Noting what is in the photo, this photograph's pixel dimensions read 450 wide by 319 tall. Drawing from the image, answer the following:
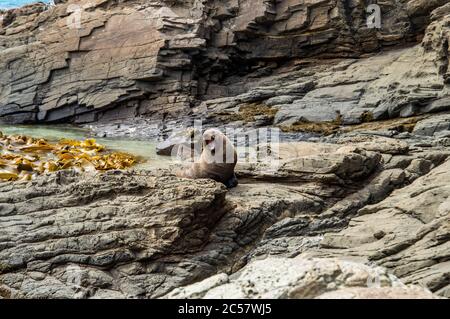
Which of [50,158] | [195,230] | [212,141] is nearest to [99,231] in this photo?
[195,230]

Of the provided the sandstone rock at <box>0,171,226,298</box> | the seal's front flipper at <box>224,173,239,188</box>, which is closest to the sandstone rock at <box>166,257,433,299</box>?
the sandstone rock at <box>0,171,226,298</box>

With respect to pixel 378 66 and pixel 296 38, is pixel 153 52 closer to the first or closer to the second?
pixel 296 38

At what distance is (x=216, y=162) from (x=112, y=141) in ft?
32.5

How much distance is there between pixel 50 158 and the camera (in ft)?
41.8

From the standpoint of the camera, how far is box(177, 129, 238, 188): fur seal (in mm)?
8320

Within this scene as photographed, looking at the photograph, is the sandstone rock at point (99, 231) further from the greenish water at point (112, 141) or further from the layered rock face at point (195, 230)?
the greenish water at point (112, 141)

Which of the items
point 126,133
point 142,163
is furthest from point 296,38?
point 142,163

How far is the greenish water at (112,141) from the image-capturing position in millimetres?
12734

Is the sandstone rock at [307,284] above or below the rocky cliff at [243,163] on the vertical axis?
below

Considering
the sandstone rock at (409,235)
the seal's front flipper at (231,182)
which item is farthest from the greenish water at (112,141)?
the sandstone rock at (409,235)

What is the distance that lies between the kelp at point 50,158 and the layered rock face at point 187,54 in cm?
653

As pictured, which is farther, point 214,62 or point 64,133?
point 214,62
